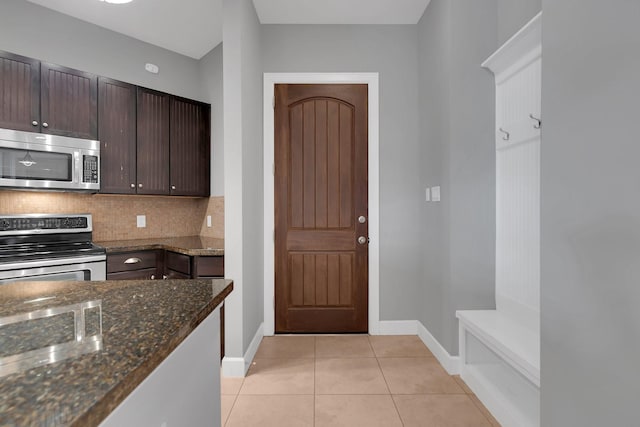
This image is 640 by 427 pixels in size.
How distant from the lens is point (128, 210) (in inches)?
122

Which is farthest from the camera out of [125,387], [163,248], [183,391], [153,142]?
[153,142]

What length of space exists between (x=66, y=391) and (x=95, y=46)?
3382 mm

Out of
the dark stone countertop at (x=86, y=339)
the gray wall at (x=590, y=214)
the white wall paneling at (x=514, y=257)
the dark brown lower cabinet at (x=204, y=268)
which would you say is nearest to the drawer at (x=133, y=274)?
the dark brown lower cabinet at (x=204, y=268)

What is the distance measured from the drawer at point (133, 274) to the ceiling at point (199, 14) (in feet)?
6.95

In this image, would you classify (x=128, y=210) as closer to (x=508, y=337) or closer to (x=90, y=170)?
(x=90, y=170)

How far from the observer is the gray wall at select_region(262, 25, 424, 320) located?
2.98 m

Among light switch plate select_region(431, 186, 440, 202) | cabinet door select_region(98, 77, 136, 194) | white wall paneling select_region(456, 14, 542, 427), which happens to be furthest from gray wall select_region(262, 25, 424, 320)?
cabinet door select_region(98, 77, 136, 194)

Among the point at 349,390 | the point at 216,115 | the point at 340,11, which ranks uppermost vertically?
the point at 340,11

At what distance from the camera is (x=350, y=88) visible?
301 cm

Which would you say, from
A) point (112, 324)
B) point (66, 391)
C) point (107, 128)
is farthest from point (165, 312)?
point (107, 128)

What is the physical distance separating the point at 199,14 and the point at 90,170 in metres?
1.59

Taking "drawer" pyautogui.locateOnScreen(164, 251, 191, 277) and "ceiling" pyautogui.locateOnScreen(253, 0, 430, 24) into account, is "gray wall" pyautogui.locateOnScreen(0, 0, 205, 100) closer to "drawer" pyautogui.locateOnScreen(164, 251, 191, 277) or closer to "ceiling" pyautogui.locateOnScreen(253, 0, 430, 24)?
"ceiling" pyautogui.locateOnScreen(253, 0, 430, 24)

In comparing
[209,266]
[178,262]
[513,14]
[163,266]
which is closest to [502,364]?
[209,266]

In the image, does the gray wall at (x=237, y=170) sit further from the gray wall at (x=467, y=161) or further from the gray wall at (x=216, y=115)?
the gray wall at (x=467, y=161)
